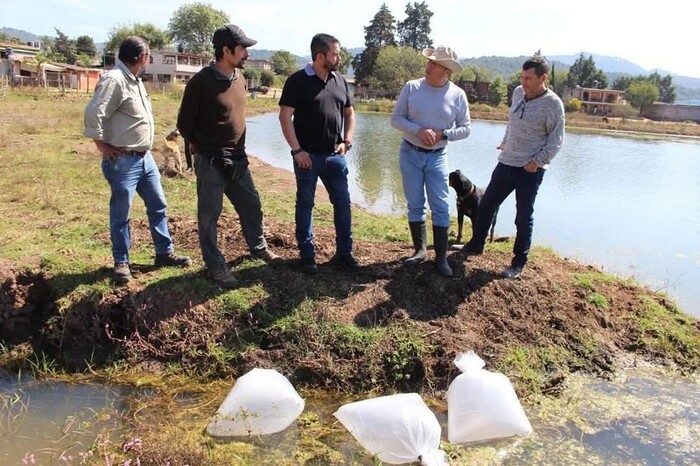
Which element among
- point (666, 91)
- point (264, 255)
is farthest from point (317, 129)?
point (666, 91)

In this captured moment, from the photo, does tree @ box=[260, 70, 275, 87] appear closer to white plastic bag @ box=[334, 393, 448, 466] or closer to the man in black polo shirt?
the man in black polo shirt

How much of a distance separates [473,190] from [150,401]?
13.4 ft

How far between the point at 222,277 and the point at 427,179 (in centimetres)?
200

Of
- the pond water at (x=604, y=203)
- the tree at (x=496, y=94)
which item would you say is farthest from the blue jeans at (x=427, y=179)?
the tree at (x=496, y=94)

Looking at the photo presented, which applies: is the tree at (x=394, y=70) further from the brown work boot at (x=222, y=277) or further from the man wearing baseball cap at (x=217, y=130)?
the brown work boot at (x=222, y=277)

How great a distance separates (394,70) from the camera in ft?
240

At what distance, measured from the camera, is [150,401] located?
3.70m

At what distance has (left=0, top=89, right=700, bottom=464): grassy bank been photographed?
13.2 feet

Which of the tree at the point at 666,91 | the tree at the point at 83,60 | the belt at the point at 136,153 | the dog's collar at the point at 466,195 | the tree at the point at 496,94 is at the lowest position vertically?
the dog's collar at the point at 466,195

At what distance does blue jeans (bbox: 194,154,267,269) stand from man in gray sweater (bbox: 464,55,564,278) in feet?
7.70

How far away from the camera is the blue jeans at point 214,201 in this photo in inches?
174

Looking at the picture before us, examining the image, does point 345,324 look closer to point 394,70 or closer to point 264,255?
point 264,255

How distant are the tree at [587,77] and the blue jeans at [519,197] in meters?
114

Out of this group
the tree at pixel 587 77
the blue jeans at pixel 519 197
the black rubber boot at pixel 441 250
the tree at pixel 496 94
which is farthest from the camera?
the tree at pixel 587 77
